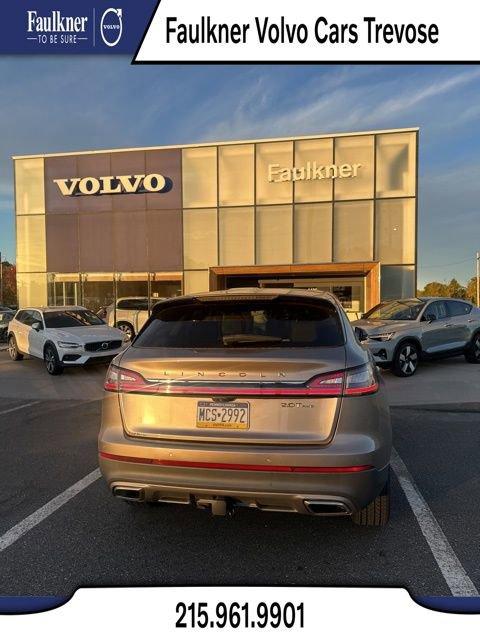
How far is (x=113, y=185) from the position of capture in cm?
2170

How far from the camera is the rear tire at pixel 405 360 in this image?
375 inches

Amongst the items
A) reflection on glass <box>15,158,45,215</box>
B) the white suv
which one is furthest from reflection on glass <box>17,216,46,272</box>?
the white suv

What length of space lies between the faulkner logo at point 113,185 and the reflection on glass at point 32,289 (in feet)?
13.8

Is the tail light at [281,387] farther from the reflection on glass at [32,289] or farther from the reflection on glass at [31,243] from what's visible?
the reflection on glass at [31,243]

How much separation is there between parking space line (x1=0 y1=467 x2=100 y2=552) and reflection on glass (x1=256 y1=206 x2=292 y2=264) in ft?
55.3

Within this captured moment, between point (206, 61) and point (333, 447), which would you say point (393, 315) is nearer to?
point (206, 61)

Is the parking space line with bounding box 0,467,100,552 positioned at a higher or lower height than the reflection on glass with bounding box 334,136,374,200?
lower

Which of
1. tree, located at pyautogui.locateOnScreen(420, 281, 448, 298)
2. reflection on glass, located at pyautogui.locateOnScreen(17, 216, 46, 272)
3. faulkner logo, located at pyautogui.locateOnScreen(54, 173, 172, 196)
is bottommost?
tree, located at pyautogui.locateOnScreen(420, 281, 448, 298)

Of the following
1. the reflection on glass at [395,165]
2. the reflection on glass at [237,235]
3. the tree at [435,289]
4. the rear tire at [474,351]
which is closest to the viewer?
the rear tire at [474,351]

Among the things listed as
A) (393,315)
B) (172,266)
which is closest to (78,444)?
(393,315)

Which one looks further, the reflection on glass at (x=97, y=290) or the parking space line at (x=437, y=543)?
the reflection on glass at (x=97, y=290)

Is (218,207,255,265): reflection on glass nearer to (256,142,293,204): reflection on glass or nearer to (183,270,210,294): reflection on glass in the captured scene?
(256,142,293,204): reflection on glass

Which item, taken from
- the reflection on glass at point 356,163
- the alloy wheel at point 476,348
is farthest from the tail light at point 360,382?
the reflection on glass at point 356,163

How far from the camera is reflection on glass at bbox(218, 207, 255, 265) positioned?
20.8 metres
